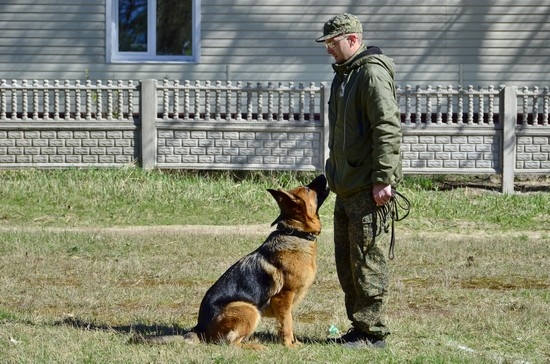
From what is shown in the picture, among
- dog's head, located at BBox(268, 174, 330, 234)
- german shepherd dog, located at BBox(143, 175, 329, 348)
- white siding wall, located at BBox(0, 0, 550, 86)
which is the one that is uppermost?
white siding wall, located at BBox(0, 0, 550, 86)

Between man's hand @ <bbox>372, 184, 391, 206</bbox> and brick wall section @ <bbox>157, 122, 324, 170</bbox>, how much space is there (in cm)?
927

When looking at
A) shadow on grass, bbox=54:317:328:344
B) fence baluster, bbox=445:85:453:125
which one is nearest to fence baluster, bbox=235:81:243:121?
fence baluster, bbox=445:85:453:125

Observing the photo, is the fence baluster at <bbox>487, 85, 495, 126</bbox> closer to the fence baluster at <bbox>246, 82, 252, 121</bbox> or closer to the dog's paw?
the fence baluster at <bbox>246, 82, 252, 121</bbox>

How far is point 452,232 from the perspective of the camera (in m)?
13.0

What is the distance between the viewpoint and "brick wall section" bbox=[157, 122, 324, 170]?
1584 cm

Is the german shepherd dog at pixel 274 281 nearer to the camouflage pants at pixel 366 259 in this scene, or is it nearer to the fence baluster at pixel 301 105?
the camouflage pants at pixel 366 259

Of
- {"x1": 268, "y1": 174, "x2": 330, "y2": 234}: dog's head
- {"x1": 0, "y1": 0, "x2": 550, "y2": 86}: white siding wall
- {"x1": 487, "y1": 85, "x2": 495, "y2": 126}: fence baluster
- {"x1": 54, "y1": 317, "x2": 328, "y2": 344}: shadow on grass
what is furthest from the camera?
{"x1": 0, "y1": 0, "x2": 550, "y2": 86}: white siding wall

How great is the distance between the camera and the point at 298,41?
57.5ft

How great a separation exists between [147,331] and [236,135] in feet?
27.9

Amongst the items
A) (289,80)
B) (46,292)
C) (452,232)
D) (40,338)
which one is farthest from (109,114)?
(40,338)

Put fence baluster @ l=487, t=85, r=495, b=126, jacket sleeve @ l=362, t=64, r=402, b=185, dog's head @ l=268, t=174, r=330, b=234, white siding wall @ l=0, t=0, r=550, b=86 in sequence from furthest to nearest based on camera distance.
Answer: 1. white siding wall @ l=0, t=0, r=550, b=86
2. fence baluster @ l=487, t=85, r=495, b=126
3. dog's head @ l=268, t=174, r=330, b=234
4. jacket sleeve @ l=362, t=64, r=402, b=185

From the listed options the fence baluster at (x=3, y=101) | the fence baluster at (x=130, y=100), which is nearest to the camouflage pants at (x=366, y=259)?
the fence baluster at (x=130, y=100)

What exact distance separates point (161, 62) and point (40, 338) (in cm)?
1100

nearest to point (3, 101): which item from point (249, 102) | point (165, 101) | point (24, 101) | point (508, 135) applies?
point (24, 101)
